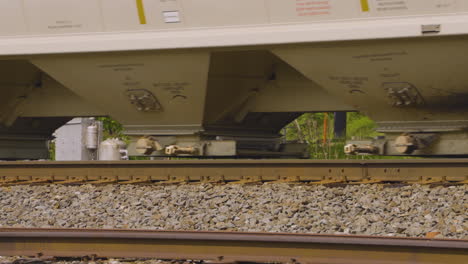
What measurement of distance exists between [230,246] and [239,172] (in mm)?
2730

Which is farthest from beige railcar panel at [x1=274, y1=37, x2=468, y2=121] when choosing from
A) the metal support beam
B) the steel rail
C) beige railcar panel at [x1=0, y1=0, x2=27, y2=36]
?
the metal support beam

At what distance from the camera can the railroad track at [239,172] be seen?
6730mm

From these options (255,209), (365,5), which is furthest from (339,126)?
(255,209)

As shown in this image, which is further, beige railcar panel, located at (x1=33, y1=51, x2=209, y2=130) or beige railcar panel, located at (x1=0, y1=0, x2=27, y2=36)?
beige railcar panel, located at (x1=0, y1=0, x2=27, y2=36)

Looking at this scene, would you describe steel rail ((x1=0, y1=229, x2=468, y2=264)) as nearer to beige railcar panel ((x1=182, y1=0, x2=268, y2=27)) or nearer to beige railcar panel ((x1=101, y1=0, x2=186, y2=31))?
beige railcar panel ((x1=182, y1=0, x2=268, y2=27))

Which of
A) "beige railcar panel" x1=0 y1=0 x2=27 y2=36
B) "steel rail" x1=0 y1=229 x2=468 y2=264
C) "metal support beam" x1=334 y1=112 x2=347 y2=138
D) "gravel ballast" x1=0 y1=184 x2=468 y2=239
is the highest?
"beige railcar panel" x1=0 y1=0 x2=27 y2=36

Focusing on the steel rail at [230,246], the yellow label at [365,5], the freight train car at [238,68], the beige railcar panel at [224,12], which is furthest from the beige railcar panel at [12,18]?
the yellow label at [365,5]

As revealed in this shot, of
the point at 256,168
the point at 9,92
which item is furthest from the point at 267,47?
the point at 9,92

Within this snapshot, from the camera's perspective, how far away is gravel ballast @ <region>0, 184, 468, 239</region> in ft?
18.9

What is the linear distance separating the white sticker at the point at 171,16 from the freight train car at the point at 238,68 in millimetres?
11

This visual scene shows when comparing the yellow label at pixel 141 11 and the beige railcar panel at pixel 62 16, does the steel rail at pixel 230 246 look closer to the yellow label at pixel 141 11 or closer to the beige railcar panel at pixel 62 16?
the yellow label at pixel 141 11

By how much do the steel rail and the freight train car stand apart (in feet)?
9.76

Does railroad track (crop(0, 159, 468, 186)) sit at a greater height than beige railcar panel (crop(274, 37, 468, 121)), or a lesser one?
lesser

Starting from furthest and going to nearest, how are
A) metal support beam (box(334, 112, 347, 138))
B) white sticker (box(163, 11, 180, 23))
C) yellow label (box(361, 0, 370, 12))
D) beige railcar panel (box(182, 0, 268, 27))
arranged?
metal support beam (box(334, 112, 347, 138)), white sticker (box(163, 11, 180, 23)), beige railcar panel (box(182, 0, 268, 27)), yellow label (box(361, 0, 370, 12))
